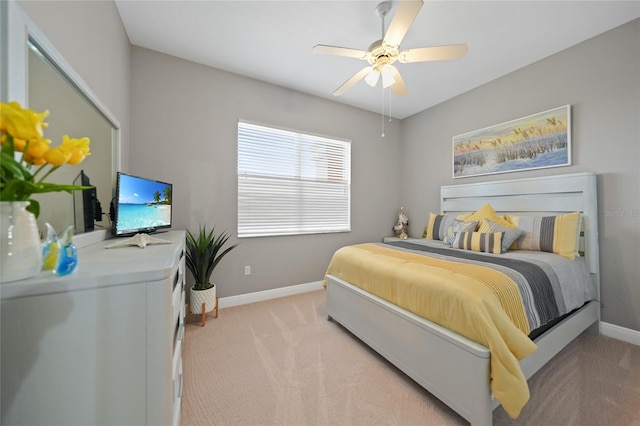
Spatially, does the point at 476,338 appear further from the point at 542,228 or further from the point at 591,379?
the point at 542,228

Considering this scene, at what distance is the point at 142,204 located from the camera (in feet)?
5.86

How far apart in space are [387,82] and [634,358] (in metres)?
2.93

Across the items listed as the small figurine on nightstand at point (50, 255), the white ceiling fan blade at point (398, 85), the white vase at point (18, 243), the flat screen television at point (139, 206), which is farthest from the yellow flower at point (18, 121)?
the white ceiling fan blade at point (398, 85)

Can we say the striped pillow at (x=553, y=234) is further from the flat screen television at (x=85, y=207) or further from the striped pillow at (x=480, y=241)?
the flat screen television at (x=85, y=207)

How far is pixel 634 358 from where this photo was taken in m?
1.81

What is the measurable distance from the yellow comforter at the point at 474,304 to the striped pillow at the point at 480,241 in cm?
81

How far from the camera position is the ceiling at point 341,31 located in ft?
6.24

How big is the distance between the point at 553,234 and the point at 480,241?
24.2 inches

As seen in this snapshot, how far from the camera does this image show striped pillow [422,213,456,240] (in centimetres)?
298

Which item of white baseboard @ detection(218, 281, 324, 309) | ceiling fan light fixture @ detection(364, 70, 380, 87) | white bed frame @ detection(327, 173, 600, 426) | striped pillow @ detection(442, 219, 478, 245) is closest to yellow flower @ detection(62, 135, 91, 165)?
white bed frame @ detection(327, 173, 600, 426)

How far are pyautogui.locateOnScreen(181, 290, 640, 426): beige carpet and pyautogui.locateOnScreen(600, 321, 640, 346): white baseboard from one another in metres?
0.07

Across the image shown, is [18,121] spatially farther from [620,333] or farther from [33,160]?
[620,333]

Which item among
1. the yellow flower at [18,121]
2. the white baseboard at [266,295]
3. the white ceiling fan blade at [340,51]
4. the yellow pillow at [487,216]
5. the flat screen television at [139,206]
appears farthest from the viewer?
the white baseboard at [266,295]

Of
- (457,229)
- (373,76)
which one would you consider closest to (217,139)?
(373,76)
